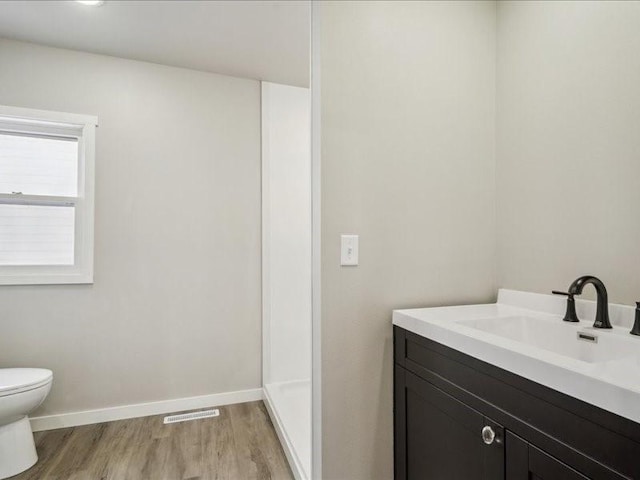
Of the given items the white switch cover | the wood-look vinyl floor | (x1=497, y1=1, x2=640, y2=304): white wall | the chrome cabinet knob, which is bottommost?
the wood-look vinyl floor

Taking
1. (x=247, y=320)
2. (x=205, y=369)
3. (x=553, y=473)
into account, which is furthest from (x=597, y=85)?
(x=205, y=369)

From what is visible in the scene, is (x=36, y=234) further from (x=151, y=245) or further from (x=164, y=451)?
(x=164, y=451)

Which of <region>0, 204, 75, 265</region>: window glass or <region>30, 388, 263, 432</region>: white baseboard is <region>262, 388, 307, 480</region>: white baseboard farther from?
<region>0, 204, 75, 265</region>: window glass

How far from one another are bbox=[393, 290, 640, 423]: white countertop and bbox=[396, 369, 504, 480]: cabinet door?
0.62ft

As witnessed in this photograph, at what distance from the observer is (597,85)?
128cm

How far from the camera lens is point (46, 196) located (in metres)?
2.42

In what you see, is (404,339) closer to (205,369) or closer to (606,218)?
(606,218)

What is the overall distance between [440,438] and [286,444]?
1.11 m

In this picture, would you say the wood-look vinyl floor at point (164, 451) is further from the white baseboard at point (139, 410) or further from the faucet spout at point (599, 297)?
the faucet spout at point (599, 297)

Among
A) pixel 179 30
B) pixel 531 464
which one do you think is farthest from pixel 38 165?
pixel 531 464

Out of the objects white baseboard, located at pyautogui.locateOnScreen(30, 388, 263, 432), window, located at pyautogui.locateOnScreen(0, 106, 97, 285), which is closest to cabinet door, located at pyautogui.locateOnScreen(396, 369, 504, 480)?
white baseboard, located at pyautogui.locateOnScreen(30, 388, 263, 432)

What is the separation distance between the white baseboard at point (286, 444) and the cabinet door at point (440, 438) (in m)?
0.54

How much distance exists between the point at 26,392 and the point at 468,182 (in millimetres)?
2444

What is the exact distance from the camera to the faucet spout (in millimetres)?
1181
